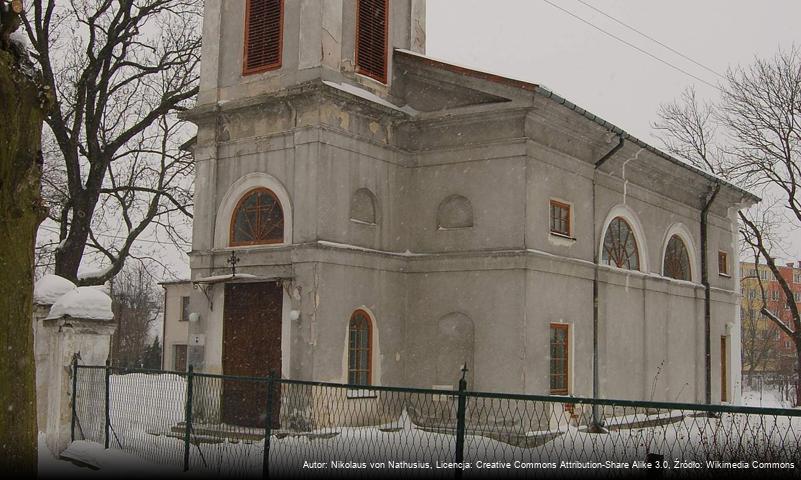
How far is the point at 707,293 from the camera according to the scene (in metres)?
22.3

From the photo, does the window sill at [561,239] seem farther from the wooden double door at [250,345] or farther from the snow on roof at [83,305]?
the snow on roof at [83,305]

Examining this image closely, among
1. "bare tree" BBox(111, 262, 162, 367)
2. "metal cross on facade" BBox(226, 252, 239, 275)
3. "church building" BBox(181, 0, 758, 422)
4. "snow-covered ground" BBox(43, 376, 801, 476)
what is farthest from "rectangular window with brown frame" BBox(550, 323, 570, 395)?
"bare tree" BBox(111, 262, 162, 367)

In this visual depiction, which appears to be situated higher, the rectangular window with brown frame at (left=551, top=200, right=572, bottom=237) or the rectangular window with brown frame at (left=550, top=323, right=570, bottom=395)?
the rectangular window with brown frame at (left=551, top=200, right=572, bottom=237)

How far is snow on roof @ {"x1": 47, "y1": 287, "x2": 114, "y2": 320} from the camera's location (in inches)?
480

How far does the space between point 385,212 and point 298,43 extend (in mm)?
3456

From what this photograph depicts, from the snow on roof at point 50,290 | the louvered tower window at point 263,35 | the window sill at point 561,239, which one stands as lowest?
the snow on roof at point 50,290

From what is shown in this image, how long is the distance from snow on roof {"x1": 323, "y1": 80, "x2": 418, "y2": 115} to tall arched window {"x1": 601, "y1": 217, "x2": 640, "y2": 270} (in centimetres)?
520

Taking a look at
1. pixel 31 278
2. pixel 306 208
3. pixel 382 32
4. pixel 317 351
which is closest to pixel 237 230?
pixel 306 208

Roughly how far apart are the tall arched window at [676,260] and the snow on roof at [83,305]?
13336 millimetres

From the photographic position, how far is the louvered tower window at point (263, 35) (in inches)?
626

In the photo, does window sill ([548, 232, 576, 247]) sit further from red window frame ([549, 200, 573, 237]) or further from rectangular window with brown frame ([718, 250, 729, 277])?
rectangular window with brown frame ([718, 250, 729, 277])

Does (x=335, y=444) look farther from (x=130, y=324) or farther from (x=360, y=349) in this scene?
(x=130, y=324)

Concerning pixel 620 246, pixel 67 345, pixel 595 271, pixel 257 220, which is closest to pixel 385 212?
pixel 257 220

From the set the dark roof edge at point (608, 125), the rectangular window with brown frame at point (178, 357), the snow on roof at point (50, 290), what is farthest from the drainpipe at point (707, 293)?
the rectangular window with brown frame at point (178, 357)
